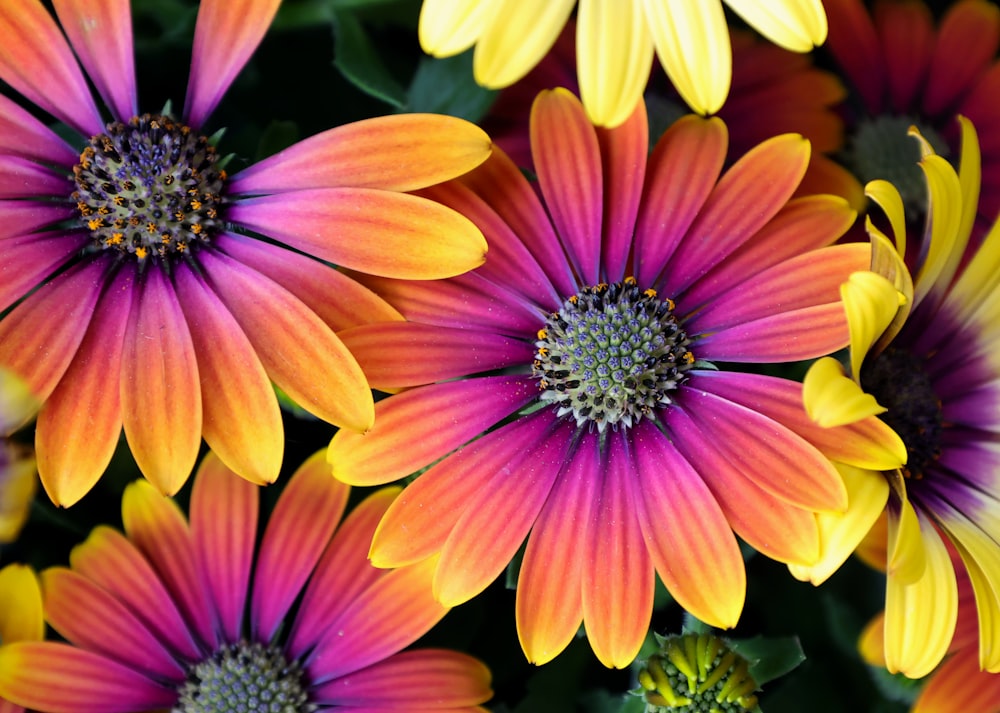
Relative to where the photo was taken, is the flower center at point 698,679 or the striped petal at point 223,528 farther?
the striped petal at point 223,528

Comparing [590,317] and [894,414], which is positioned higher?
[590,317]

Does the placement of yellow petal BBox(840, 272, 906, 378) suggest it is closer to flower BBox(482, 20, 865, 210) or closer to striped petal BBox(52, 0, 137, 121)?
flower BBox(482, 20, 865, 210)

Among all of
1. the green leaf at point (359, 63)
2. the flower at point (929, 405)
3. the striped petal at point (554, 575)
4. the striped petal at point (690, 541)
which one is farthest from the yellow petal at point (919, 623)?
the green leaf at point (359, 63)

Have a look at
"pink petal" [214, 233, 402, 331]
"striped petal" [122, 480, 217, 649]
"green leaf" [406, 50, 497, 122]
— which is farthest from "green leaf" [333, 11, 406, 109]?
"striped petal" [122, 480, 217, 649]

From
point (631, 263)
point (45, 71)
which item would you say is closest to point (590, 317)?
point (631, 263)

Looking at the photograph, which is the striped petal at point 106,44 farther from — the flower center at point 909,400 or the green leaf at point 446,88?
the flower center at point 909,400

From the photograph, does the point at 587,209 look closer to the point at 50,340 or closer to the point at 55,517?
the point at 50,340

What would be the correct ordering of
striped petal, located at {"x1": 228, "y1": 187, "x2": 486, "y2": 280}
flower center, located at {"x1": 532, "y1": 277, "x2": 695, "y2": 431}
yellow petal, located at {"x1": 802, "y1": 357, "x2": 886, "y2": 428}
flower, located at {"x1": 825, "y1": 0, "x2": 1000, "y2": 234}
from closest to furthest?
yellow petal, located at {"x1": 802, "y1": 357, "x2": 886, "y2": 428} → striped petal, located at {"x1": 228, "y1": 187, "x2": 486, "y2": 280} → flower center, located at {"x1": 532, "y1": 277, "x2": 695, "y2": 431} → flower, located at {"x1": 825, "y1": 0, "x2": 1000, "y2": 234}
